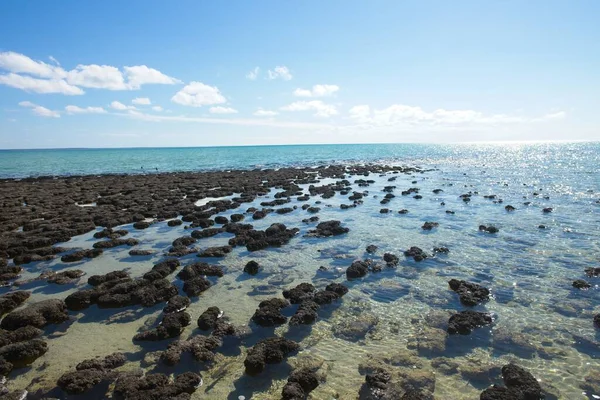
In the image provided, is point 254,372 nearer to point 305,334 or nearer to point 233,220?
point 305,334

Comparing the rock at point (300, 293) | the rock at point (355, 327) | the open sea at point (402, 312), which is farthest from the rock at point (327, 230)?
the rock at point (355, 327)

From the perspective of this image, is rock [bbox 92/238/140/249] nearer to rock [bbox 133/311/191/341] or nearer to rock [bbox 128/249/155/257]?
rock [bbox 128/249/155/257]

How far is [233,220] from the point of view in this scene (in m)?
26.3

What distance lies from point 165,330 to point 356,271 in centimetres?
823

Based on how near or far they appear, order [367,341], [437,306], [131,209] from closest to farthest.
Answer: [367,341] → [437,306] → [131,209]

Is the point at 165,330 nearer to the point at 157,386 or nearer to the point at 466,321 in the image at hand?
the point at 157,386

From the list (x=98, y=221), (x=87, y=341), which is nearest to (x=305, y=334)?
(x=87, y=341)

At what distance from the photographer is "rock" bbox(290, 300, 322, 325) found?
11140 mm

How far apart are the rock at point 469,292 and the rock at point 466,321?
101 centimetres

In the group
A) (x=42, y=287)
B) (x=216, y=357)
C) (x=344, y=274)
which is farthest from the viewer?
(x=344, y=274)

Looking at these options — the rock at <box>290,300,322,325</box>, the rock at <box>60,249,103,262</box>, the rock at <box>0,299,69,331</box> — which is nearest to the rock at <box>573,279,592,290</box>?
the rock at <box>290,300,322,325</box>

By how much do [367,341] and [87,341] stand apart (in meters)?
8.48

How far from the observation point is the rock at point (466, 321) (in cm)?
1054

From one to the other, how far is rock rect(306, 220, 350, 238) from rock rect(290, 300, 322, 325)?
1028 centimetres
